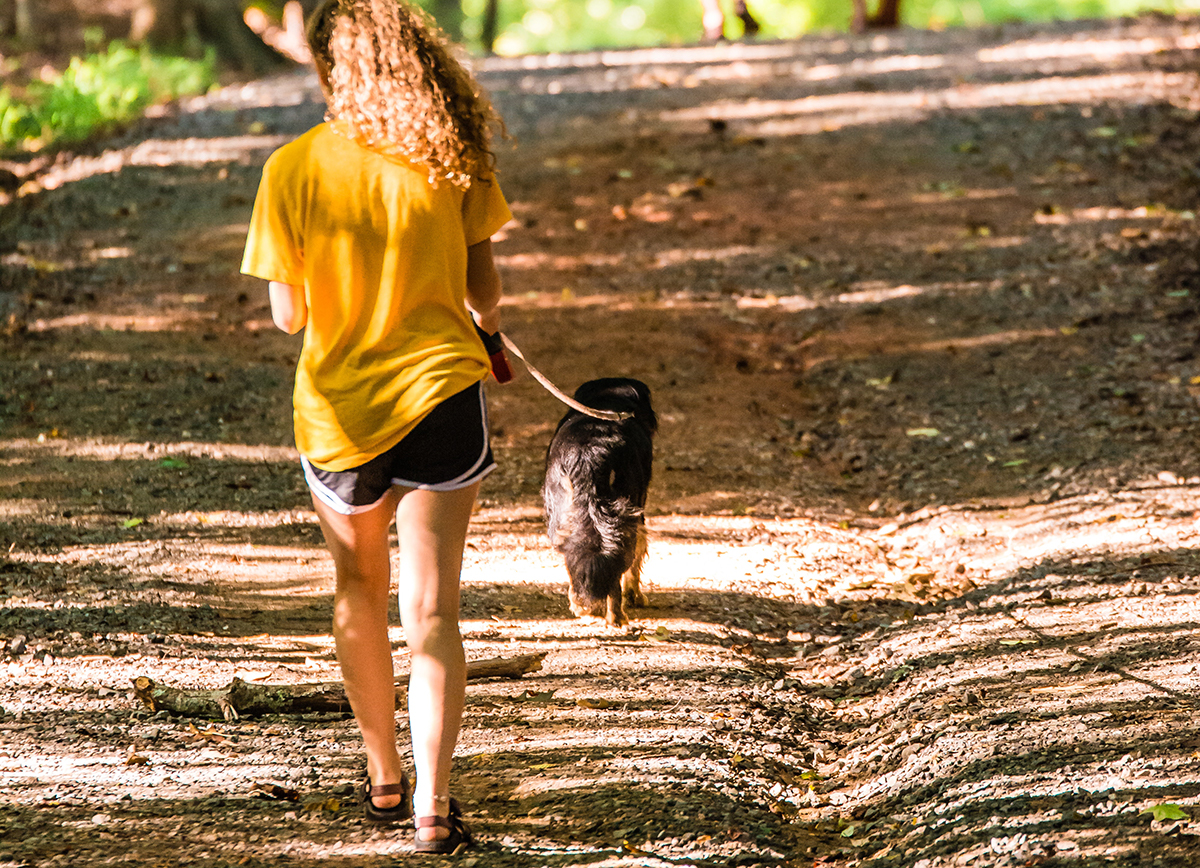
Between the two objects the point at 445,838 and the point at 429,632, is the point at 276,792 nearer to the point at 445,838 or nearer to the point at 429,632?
the point at 445,838

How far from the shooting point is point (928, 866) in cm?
322

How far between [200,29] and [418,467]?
15.6 metres

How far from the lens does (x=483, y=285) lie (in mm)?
3084

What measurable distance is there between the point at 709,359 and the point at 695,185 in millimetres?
2935

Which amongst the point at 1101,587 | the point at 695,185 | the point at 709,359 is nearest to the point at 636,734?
the point at 1101,587

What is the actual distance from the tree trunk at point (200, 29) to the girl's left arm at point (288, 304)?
14.6 metres

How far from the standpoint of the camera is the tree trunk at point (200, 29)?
53.0 ft

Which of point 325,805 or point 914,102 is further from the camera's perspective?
point 914,102

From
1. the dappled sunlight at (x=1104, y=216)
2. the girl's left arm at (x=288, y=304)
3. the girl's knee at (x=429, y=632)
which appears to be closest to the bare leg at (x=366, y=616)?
the girl's knee at (x=429, y=632)

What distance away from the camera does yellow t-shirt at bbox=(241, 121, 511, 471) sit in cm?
275

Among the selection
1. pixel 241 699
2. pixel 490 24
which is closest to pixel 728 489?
pixel 241 699

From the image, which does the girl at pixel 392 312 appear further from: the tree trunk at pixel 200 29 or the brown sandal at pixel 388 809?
the tree trunk at pixel 200 29

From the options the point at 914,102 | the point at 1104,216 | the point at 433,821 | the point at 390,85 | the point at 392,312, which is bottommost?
the point at 433,821

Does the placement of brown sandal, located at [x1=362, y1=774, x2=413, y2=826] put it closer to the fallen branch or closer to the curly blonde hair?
the fallen branch
